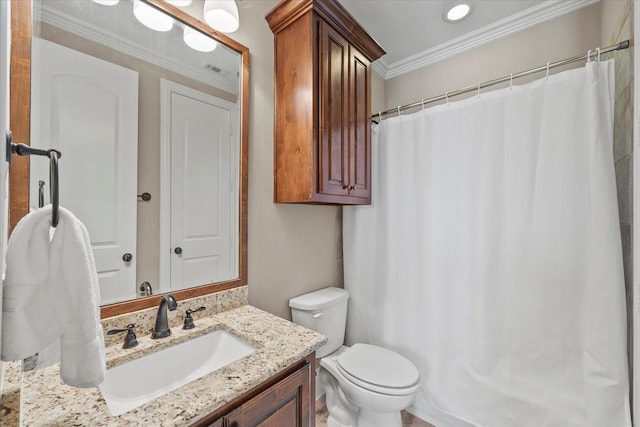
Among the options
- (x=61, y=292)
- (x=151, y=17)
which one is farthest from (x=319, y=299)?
(x=151, y=17)

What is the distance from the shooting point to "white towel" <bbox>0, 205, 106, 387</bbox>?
0.49 meters

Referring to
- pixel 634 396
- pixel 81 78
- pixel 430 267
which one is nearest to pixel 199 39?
pixel 81 78

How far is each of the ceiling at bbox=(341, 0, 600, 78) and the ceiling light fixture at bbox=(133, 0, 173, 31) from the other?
1115mm

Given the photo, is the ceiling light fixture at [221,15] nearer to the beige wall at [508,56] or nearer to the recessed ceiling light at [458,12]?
the recessed ceiling light at [458,12]

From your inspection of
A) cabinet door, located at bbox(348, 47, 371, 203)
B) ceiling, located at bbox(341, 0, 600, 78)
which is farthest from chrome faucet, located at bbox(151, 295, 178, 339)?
ceiling, located at bbox(341, 0, 600, 78)

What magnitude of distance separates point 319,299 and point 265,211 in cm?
61

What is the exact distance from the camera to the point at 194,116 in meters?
1.17

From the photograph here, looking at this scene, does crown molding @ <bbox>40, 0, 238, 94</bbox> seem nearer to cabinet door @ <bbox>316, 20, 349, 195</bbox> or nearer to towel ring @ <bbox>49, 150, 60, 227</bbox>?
cabinet door @ <bbox>316, 20, 349, 195</bbox>

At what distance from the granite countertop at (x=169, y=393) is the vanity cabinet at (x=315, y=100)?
0.67 metres

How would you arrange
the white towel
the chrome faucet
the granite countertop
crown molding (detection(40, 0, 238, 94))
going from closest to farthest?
the white towel
the granite countertop
crown molding (detection(40, 0, 238, 94))
the chrome faucet

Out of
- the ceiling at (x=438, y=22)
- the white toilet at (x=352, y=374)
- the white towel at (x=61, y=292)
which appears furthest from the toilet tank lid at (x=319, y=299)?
the ceiling at (x=438, y=22)

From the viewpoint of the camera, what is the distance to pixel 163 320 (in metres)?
1.00

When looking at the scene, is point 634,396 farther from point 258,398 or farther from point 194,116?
point 194,116

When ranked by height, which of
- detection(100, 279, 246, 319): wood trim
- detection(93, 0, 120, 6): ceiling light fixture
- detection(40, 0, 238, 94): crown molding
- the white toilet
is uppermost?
detection(93, 0, 120, 6): ceiling light fixture
